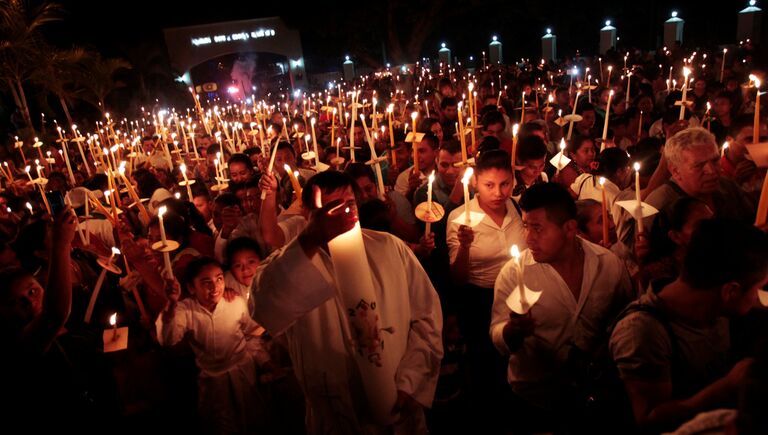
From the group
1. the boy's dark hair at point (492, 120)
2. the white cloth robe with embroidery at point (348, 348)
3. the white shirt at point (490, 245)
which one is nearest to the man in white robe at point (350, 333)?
the white cloth robe with embroidery at point (348, 348)

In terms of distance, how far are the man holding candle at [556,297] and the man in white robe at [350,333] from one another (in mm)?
423

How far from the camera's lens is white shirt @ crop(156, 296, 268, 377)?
3348mm

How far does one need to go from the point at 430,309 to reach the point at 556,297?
0.66 meters

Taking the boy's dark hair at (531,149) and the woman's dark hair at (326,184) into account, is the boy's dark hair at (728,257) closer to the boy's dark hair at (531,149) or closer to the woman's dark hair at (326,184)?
the woman's dark hair at (326,184)

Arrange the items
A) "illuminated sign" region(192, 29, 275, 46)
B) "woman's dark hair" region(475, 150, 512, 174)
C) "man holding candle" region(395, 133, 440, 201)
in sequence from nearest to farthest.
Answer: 1. "woman's dark hair" region(475, 150, 512, 174)
2. "man holding candle" region(395, 133, 440, 201)
3. "illuminated sign" region(192, 29, 275, 46)

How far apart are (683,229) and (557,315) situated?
35.5 inches

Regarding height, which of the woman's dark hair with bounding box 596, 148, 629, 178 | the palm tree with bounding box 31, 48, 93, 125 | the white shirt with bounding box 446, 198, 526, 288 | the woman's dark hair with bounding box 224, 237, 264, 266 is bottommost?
the white shirt with bounding box 446, 198, 526, 288

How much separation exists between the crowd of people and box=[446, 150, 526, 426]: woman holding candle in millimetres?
14

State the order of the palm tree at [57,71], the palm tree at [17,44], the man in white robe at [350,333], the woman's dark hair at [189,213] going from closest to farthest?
the man in white robe at [350,333], the woman's dark hair at [189,213], the palm tree at [17,44], the palm tree at [57,71]

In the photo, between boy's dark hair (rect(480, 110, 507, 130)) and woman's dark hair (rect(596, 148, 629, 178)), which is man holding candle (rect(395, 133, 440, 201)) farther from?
woman's dark hair (rect(596, 148, 629, 178))

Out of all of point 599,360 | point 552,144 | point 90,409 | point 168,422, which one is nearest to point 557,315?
point 599,360

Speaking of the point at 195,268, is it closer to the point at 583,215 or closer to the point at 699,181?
the point at 583,215

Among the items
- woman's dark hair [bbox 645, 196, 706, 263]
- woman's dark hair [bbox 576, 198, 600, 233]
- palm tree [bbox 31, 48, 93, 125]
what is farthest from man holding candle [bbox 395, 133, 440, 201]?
palm tree [bbox 31, 48, 93, 125]

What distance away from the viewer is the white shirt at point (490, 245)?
3475 mm
